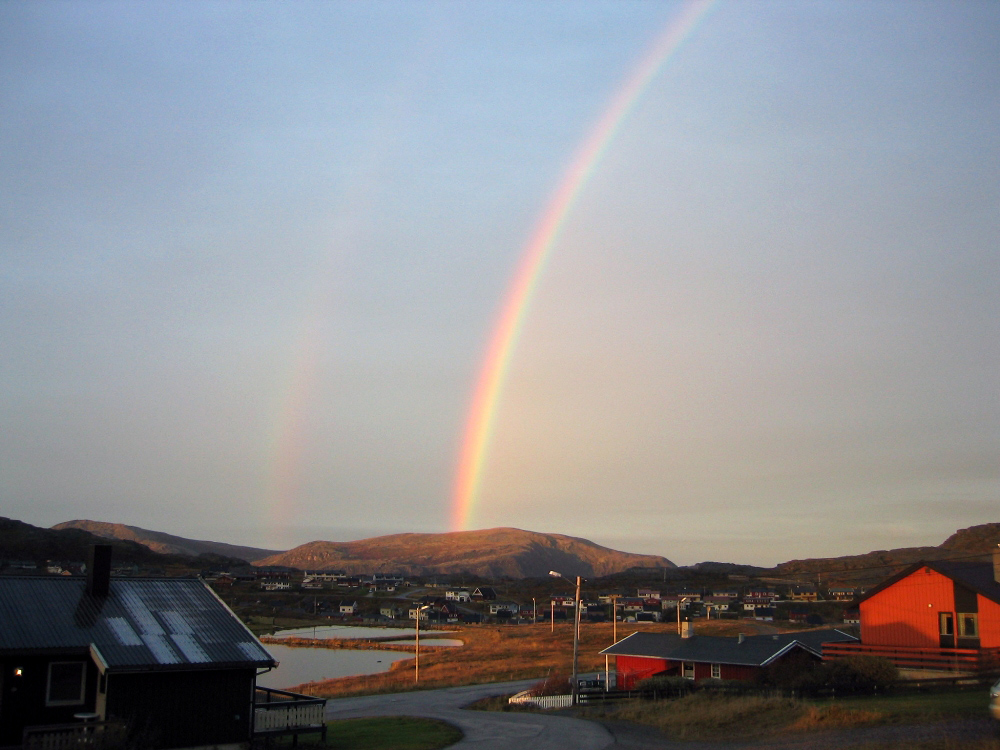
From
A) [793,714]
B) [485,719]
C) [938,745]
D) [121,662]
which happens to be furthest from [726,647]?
[121,662]

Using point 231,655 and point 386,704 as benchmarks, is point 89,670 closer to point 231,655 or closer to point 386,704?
point 231,655

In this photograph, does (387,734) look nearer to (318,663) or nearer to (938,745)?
(938,745)

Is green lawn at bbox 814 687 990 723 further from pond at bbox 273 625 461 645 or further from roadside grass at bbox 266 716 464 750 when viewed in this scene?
pond at bbox 273 625 461 645

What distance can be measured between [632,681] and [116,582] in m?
31.5

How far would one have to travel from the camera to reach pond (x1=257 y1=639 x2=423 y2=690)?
64375mm

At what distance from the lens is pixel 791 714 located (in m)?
26.7

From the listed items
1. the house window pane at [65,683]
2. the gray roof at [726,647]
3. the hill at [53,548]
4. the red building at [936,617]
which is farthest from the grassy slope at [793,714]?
the hill at [53,548]

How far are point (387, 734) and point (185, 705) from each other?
891 centimetres

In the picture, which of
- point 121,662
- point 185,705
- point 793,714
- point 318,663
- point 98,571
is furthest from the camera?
point 318,663

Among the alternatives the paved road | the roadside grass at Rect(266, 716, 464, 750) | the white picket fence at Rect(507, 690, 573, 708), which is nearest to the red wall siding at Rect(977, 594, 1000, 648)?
the paved road

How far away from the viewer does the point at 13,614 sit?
22219 millimetres

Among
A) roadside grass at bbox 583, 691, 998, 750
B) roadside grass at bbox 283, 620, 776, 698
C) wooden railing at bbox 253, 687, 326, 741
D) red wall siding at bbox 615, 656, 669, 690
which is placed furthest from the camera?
roadside grass at bbox 283, 620, 776, 698

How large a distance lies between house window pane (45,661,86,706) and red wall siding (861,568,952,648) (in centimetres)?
3211

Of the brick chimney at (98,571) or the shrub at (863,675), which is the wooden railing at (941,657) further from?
the brick chimney at (98,571)
